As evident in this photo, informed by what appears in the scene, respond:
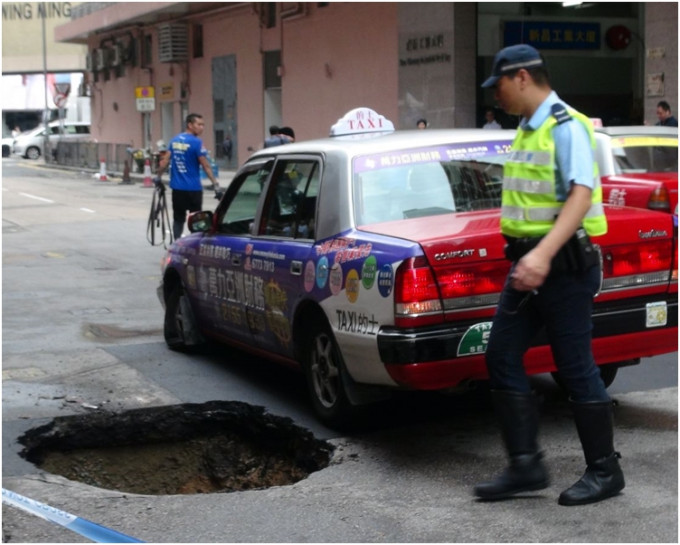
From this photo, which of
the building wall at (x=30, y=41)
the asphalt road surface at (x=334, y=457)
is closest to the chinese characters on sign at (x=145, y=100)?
the building wall at (x=30, y=41)

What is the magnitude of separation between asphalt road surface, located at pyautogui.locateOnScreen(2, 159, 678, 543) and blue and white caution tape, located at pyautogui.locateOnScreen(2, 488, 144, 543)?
0.16ft

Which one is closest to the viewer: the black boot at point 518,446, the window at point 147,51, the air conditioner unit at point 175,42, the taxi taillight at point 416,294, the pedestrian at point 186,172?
the black boot at point 518,446

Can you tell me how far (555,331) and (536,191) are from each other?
0.57 m

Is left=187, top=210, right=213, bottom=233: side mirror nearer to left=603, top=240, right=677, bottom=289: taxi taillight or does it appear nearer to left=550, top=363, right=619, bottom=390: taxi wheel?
left=550, top=363, right=619, bottom=390: taxi wheel

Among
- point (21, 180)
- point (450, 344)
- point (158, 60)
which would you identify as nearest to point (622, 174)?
point (450, 344)

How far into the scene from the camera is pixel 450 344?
17.4ft

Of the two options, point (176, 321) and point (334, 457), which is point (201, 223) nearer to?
point (176, 321)

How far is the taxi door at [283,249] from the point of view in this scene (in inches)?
251

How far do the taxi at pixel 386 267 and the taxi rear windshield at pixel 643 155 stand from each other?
608 cm

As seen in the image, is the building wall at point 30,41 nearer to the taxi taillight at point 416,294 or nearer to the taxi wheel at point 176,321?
the taxi wheel at point 176,321

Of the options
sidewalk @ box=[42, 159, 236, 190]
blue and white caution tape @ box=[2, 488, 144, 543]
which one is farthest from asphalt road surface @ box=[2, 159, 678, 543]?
sidewalk @ box=[42, 159, 236, 190]

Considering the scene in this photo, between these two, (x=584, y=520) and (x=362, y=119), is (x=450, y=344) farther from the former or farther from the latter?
(x=362, y=119)

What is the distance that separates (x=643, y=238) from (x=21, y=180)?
33.9 metres

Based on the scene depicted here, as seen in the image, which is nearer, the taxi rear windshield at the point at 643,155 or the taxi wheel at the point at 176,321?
the taxi wheel at the point at 176,321
